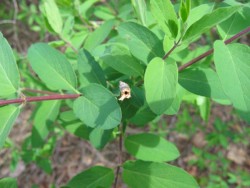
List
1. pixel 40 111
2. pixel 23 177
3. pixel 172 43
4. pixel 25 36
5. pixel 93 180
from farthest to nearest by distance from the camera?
pixel 25 36, pixel 23 177, pixel 40 111, pixel 93 180, pixel 172 43

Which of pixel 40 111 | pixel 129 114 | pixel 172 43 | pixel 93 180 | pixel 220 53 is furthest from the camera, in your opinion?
pixel 40 111

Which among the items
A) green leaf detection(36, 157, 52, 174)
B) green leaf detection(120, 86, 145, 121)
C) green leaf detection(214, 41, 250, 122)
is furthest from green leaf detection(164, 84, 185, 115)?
green leaf detection(36, 157, 52, 174)

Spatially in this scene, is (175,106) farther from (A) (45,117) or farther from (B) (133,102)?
(A) (45,117)

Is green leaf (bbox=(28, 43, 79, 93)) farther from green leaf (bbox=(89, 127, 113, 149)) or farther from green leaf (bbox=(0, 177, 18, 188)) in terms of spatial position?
green leaf (bbox=(0, 177, 18, 188))

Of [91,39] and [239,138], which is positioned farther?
[239,138]

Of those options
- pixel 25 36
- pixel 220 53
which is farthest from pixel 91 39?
pixel 25 36

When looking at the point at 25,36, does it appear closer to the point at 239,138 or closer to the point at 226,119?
the point at 226,119
